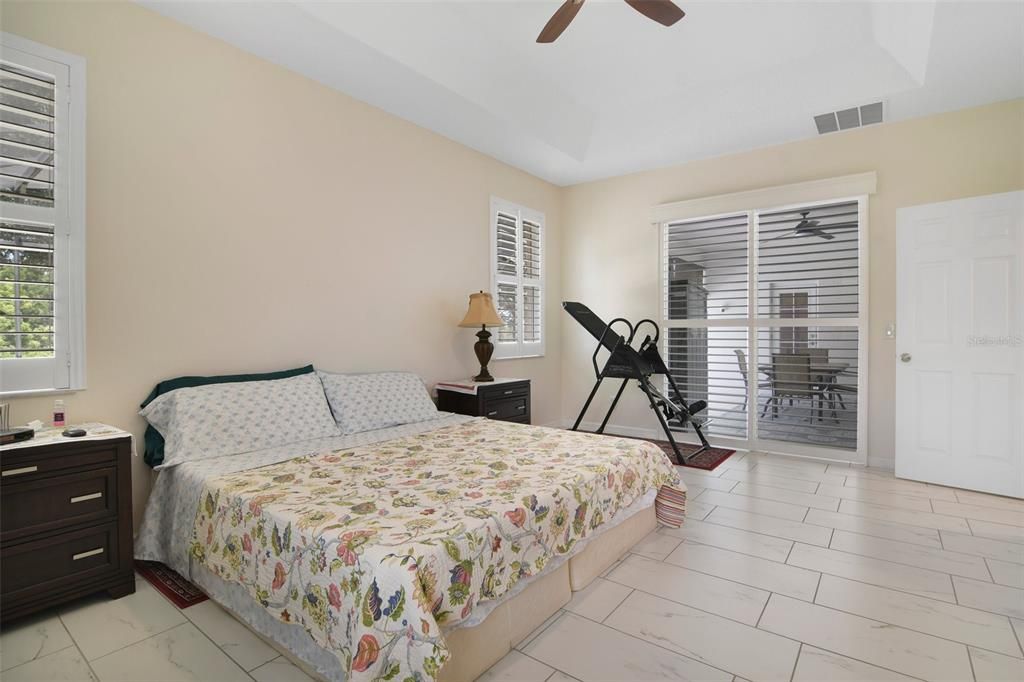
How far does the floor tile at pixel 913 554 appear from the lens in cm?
258

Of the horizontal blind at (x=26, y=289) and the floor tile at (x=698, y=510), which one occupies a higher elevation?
the horizontal blind at (x=26, y=289)

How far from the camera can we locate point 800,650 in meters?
1.94

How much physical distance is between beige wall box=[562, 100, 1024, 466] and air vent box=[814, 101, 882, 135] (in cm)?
16

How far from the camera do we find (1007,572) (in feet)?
8.38

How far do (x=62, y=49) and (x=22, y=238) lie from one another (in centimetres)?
96

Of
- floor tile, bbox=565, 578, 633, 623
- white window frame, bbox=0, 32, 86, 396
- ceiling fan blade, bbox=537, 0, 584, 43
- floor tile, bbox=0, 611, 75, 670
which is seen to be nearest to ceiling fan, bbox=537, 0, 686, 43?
ceiling fan blade, bbox=537, 0, 584, 43

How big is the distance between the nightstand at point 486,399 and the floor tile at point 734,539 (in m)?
1.74

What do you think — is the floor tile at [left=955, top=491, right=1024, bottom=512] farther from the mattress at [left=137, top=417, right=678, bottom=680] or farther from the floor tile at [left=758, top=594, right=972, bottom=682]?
the mattress at [left=137, top=417, right=678, bottom=680]

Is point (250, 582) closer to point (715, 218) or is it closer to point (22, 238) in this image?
point (22, 238)

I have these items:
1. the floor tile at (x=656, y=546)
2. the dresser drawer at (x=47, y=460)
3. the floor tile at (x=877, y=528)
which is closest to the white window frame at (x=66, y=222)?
the dresser drawer at (x=47, y=460)

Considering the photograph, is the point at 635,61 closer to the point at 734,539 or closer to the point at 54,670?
the point at 734,539

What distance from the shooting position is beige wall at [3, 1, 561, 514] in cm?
267

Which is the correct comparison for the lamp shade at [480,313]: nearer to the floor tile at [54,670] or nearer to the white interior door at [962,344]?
the floor tile at [54,670]

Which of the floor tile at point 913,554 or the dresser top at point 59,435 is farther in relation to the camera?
the floor tile at point 913,554
